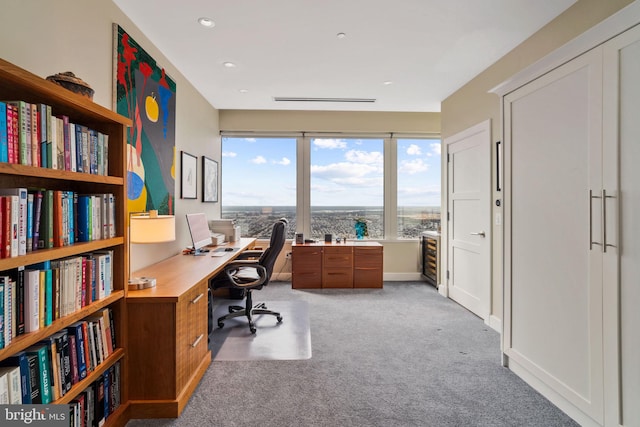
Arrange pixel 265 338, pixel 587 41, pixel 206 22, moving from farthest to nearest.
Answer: pixel 265 338
pixel 206 22
pixel 587 41

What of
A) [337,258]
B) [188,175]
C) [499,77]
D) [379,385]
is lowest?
[379,385]

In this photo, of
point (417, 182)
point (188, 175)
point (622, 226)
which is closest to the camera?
point (622, 226)

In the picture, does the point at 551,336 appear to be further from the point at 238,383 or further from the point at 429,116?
the point at 429,116

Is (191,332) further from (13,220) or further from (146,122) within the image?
(146,122)

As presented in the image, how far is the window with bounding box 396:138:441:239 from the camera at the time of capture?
503 centimetres

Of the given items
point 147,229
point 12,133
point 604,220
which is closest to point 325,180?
point 147,229

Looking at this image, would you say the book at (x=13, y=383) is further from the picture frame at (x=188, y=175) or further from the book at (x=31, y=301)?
the picture frame at (x=188, y=175)

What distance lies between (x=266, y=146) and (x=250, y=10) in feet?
9.15

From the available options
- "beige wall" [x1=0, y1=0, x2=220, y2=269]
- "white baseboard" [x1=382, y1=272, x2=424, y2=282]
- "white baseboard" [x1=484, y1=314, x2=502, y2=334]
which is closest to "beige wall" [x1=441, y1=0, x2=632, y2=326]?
"white baseboard" [x1=484, y1=314, x2=502, y2=334]

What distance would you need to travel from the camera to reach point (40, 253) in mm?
1183

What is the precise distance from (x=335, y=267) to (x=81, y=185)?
11.1 ft

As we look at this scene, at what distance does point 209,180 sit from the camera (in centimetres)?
434

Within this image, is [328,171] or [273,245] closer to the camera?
[273,245]

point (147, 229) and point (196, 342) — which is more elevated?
point (147, 229)
